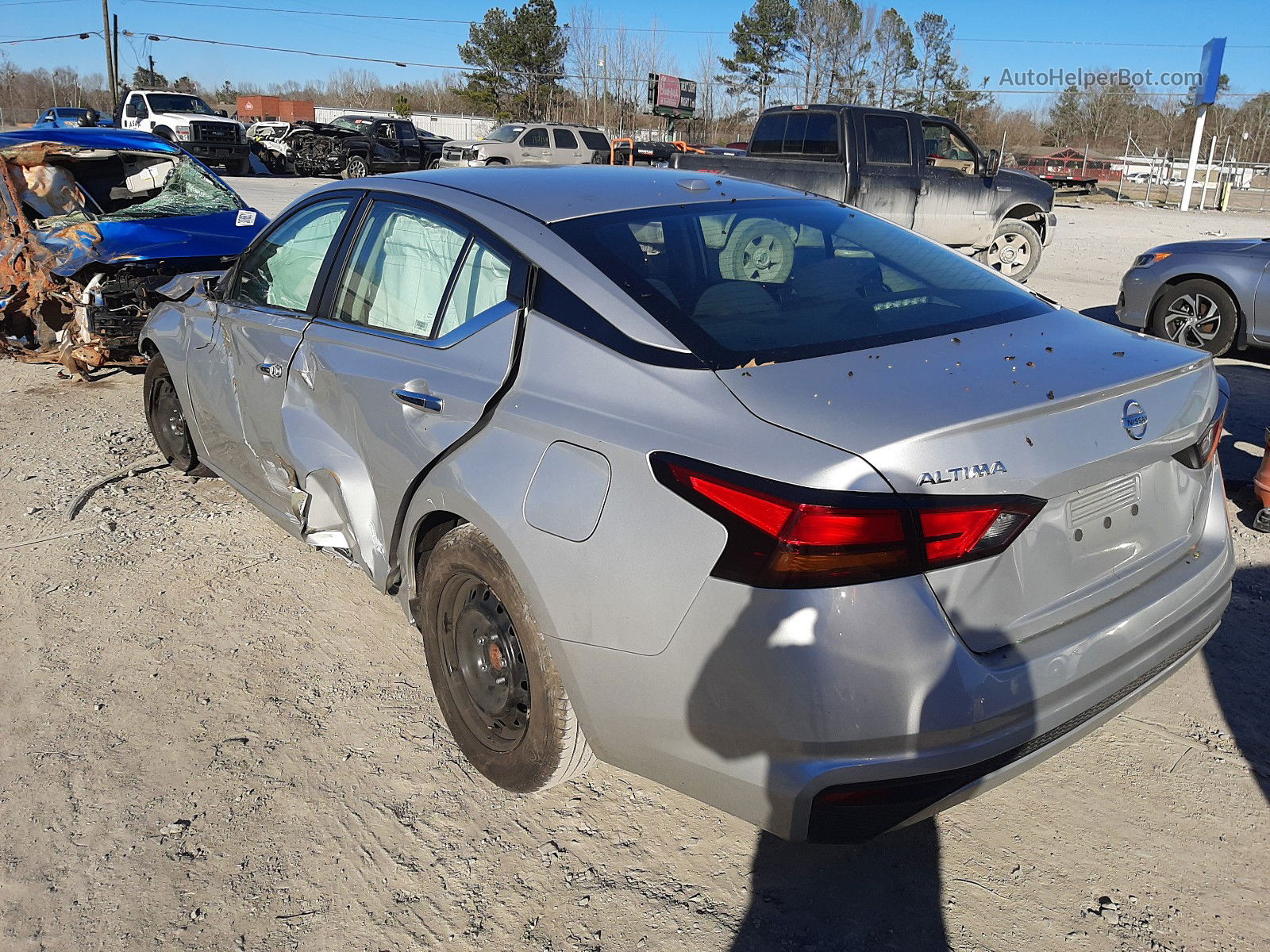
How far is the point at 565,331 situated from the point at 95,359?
620 cm

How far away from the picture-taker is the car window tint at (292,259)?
3666 millimetres

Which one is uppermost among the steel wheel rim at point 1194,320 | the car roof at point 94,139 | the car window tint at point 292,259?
the car roof at point 94,139

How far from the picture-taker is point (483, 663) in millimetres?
2777

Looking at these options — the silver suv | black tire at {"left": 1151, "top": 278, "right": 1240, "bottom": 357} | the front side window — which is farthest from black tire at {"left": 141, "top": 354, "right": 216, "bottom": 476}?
the front side window

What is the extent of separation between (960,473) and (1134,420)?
1.95 ft

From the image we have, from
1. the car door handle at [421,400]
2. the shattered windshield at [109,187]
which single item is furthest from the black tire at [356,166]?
the car door handle at [421,400]

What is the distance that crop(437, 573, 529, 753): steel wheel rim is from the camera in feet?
8.72

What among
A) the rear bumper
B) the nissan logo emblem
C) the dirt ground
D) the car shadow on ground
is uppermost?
the nissan logo emblem

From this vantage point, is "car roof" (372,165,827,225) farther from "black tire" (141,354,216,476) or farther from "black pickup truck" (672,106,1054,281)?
"black pickup truck" (672,106,1054,281)

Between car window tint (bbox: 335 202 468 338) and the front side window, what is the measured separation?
919 inches

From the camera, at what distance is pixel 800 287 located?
110 inches

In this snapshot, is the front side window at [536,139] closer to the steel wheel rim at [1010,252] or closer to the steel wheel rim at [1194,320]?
the steel wheel rim at [1010,252]

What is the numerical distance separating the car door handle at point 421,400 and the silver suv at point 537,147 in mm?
23511

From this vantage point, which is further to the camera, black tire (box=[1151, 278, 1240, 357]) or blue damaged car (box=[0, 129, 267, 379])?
black tire (box=[1151, 278, 1240, 357])
